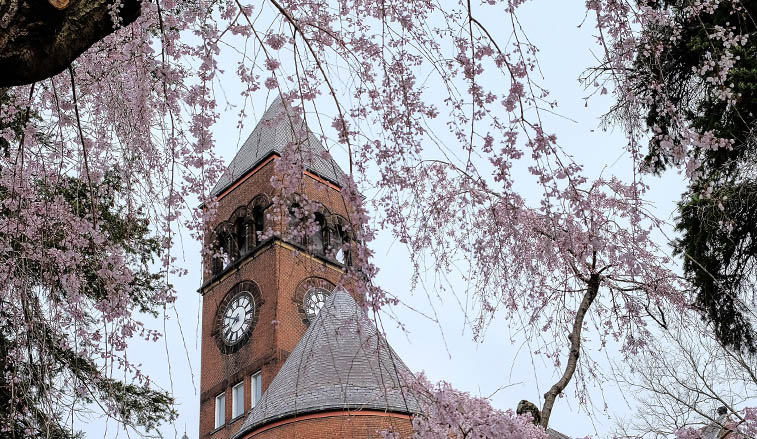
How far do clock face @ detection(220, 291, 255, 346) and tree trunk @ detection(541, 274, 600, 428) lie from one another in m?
23.5

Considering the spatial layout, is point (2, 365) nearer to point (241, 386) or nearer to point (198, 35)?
point (198, 35)

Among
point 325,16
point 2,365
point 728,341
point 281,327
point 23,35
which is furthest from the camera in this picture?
point 281,327

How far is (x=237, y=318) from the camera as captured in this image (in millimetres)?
31172

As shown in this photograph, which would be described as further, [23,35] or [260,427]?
[260,427]

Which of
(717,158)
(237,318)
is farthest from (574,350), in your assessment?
(237,318)

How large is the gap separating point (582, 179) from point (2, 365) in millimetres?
4871

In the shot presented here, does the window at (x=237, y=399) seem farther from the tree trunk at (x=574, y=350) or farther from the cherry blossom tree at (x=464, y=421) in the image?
the tree trunk at (x=574, y=350)

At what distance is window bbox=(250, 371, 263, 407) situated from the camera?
92.5 ft

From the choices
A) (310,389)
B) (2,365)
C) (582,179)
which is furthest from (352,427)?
(582,179)

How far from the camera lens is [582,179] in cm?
559

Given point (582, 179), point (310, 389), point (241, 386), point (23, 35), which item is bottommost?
point (23, 35)

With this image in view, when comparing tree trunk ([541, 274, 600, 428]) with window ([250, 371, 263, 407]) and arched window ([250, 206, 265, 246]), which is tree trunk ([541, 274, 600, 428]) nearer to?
window ([250, 371, 263, 407])

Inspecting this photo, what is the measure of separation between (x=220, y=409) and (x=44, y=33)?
27.7 m

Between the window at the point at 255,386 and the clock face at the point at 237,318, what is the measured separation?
5.64ft
